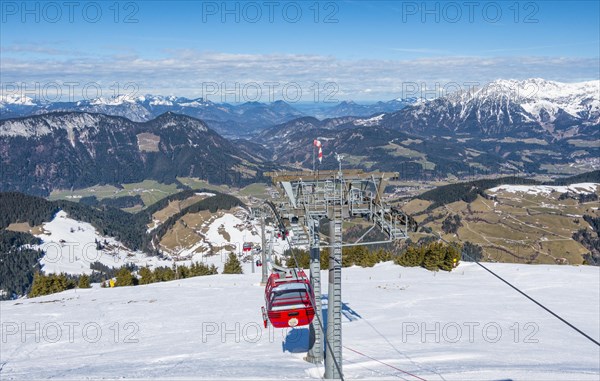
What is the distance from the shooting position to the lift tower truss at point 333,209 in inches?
807

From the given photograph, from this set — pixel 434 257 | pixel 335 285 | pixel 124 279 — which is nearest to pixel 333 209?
pixel 335 285

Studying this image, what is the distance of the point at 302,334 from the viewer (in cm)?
3422

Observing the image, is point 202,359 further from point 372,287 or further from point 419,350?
point 372,287

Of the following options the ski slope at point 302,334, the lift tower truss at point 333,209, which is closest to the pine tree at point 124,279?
the ski slope at point 302,334

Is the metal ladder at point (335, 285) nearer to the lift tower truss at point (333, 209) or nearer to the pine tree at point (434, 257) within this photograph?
the lift tower truss at point (333, 209)

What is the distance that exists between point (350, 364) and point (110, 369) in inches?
600

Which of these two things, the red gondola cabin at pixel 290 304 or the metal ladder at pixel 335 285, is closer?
the metal ladder at pixel 335 285

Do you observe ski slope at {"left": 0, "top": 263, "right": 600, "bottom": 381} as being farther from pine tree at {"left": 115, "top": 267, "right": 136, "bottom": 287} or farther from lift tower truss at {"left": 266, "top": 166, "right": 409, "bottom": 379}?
pine tree at {"left": 115, "top": 267, "right": 136, "bottom": 287}

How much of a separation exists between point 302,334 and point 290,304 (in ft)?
Result: 44.8

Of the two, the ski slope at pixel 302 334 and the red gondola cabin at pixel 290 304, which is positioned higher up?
the red gondola cabin at pixel 290 304

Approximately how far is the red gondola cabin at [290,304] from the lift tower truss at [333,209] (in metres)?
0.68

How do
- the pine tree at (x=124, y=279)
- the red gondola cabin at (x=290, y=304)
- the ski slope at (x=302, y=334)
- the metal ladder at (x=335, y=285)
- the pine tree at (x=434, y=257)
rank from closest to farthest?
1. the metal ladder at (x=335, y=285)
2. the red gondola cabin at (x=290, y=304)
3. the ski slope at (x=302, y=334)
4. the pine tree at (x=434, y=257)
5. the pine tree at (x=124, y=279)

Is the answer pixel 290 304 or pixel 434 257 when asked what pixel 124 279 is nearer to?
pixel 434 257

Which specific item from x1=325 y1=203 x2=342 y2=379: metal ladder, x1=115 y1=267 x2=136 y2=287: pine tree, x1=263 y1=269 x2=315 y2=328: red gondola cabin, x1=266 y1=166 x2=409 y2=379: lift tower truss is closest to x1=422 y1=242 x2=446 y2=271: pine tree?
x1=266 y1=166 x2=409 y2=379: lift tower truss
